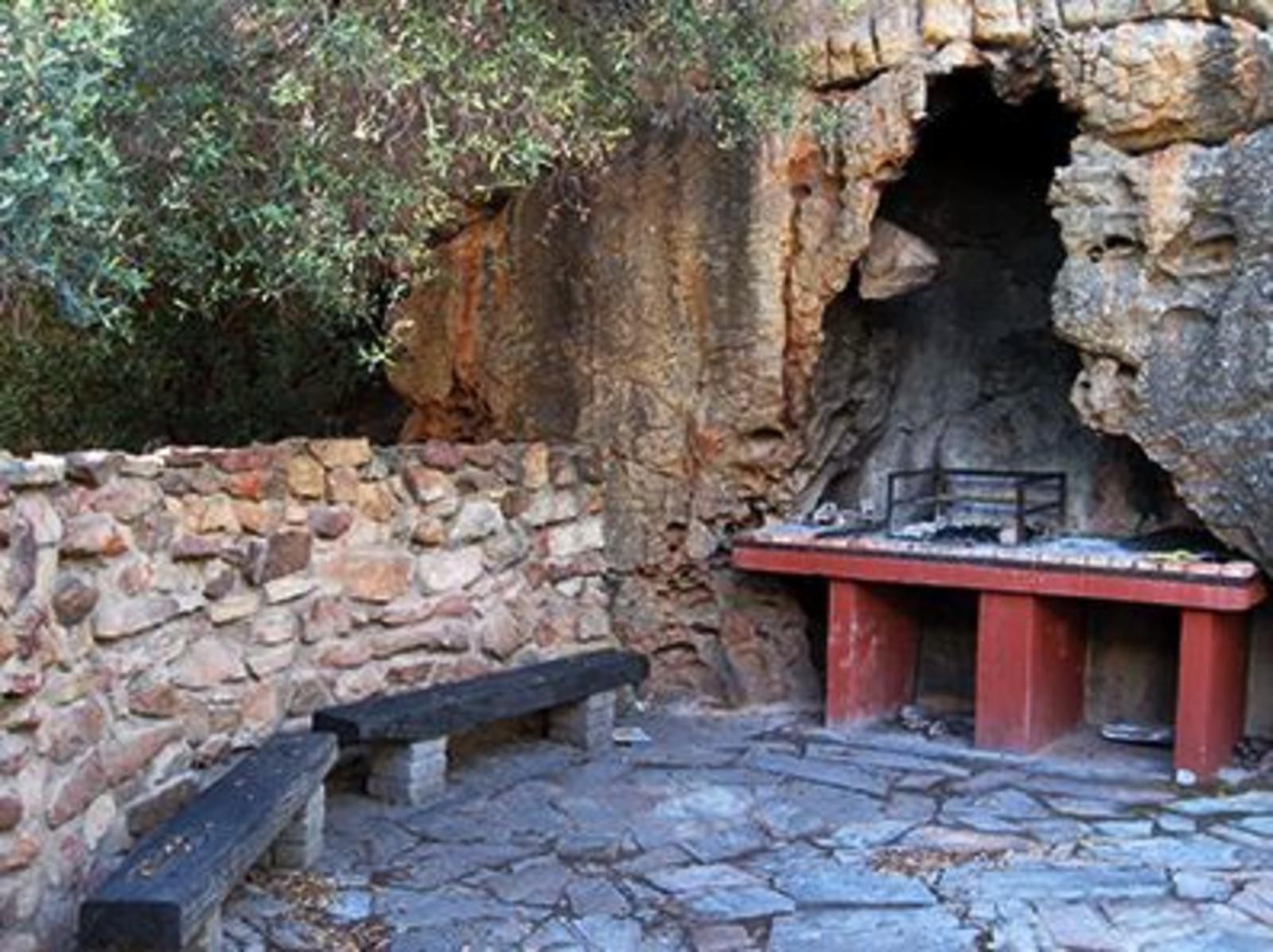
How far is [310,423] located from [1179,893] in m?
5.34

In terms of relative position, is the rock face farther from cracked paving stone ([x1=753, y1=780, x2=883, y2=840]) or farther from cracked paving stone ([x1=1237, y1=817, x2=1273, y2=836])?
cracked paving stone ([x1=753, y1=780, x2=883, y2=840])

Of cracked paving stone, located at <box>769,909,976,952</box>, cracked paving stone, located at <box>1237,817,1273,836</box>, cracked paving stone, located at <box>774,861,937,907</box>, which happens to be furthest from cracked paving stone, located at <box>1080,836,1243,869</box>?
cracked paving stone, located at <box>769,909,976,952</box>

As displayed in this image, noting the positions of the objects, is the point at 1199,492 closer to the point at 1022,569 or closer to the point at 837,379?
the point at 1022,569

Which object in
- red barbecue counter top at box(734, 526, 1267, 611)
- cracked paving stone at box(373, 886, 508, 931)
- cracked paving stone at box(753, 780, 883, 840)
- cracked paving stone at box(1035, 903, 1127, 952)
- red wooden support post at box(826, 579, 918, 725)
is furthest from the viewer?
red wooden support post at box(826, 579, 918, 725)

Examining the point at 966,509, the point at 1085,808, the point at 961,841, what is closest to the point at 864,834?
the point at 961,841

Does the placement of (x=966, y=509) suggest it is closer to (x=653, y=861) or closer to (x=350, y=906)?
(x=653, y=861)

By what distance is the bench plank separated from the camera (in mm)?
5215

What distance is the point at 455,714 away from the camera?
17.9 feet

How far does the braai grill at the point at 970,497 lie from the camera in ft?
22.7

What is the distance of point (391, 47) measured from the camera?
488 centimetres

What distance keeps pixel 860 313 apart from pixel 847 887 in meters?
3.35

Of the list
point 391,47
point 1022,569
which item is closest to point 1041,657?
point 1022,569

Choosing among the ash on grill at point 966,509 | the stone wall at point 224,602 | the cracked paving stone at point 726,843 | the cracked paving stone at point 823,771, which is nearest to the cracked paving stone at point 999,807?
the cracked paving stone at point 823,771

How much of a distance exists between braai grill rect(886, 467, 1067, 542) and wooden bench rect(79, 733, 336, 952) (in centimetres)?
304
